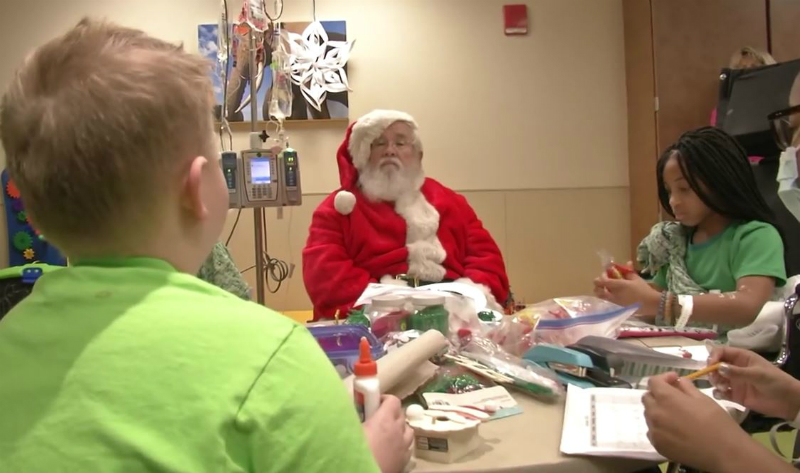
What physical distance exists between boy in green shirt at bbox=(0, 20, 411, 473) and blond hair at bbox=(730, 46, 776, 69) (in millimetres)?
2953

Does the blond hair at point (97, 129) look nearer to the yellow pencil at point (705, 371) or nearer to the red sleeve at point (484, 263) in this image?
the yellow pencil at point (705, 371)

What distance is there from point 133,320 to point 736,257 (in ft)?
5.31

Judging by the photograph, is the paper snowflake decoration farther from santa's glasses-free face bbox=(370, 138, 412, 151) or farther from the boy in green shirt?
the boy in green shirt

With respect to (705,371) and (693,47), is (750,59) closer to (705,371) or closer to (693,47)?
(693,47)

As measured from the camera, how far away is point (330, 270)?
7.22 feet

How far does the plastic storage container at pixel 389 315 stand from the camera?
1.30 m

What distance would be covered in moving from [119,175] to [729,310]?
145 cm

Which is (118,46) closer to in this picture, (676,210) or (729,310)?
(729,310)

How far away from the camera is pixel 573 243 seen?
342 centimetres

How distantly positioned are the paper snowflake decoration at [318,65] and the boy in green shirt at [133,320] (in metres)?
2.76

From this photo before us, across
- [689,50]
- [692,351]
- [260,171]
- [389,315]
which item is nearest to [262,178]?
[260,171]

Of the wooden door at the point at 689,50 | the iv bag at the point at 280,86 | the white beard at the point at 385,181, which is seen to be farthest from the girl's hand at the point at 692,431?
the wooden door at the point at 689,50

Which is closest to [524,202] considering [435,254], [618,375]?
[435,254]

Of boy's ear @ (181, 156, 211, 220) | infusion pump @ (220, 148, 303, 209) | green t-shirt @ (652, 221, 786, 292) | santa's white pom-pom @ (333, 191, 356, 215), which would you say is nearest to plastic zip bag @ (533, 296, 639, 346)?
green t-shirt @ (652, 221, 786, 292)
